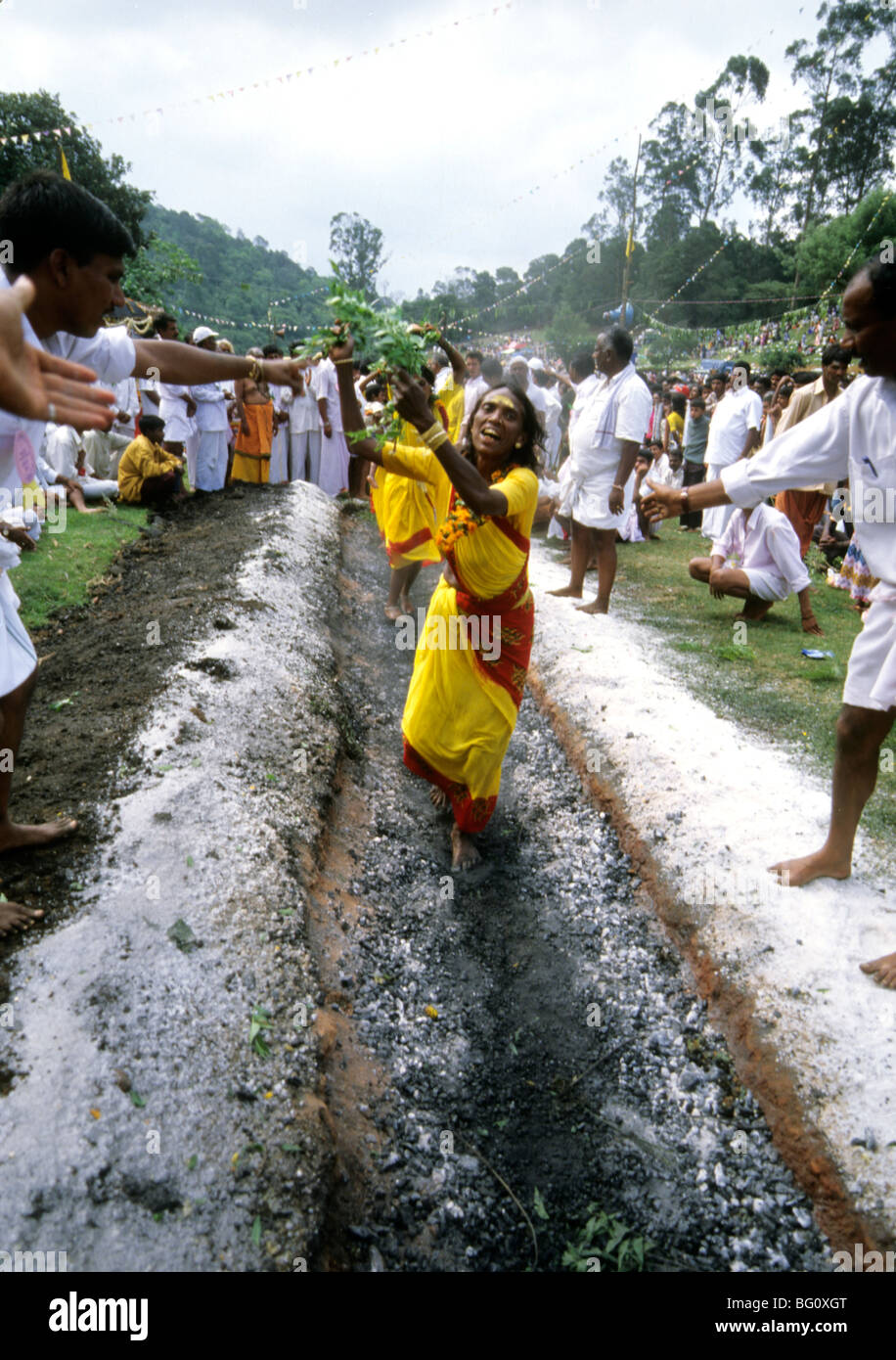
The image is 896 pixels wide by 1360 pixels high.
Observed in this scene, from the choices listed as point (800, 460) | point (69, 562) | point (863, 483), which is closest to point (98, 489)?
point (69, 562)

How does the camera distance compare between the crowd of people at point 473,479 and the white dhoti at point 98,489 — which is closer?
the crowd of people at point 473,479

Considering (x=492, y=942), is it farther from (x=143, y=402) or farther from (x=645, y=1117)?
(x=143, y=402)

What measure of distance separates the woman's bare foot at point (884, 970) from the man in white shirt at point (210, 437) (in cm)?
960

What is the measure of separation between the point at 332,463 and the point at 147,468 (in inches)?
147

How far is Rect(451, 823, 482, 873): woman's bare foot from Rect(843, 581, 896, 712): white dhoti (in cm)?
199

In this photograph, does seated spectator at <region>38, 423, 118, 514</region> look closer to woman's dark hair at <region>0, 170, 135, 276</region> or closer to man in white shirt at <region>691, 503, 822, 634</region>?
man in white shirt at <region>691, 503, 822, 634</region>

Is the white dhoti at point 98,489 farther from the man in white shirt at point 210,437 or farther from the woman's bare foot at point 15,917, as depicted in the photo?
the woman's bare foot at point 15,917

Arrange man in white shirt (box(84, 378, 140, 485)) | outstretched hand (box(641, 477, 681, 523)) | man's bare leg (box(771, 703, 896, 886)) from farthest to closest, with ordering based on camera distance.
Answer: man in white shirt (box(84, 378, 140, 485))
outstretched hand (box(641, 477, 681, 523))
man's bare leg (box(771, 703, 896, 886))

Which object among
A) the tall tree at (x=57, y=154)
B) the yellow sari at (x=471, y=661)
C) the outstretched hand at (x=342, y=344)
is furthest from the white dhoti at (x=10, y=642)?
the tall tree at (x=57, y=154)

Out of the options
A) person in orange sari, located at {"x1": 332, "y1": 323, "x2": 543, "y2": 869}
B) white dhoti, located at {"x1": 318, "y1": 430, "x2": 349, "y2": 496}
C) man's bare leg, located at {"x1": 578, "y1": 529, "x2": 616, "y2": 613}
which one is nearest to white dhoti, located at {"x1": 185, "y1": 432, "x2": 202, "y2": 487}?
white dhoti, located at {"x1": 318, "y1": 430, "x2": 349, "y2": 496}

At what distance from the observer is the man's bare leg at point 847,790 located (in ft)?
9.82

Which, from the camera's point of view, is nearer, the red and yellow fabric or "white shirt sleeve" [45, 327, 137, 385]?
"white shirt sleeve" [45, 327, 137, 385]

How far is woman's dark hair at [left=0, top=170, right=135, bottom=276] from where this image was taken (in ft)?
7.62
